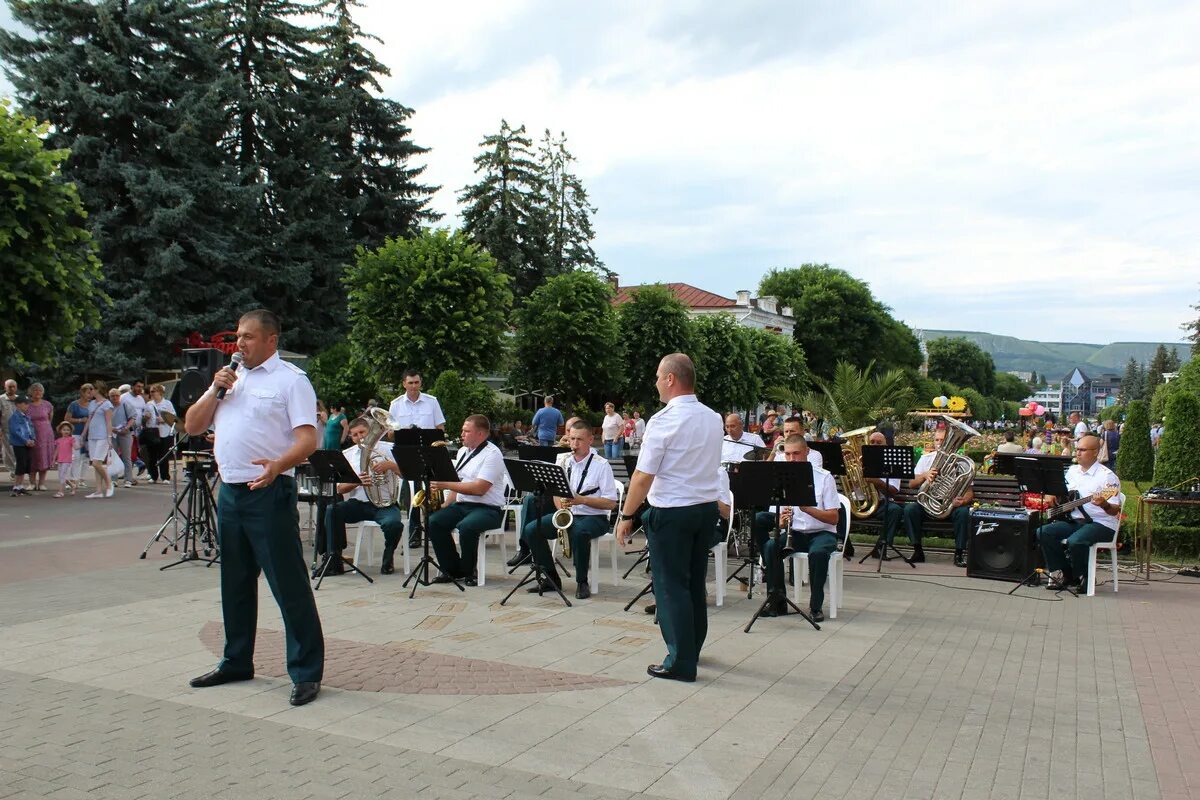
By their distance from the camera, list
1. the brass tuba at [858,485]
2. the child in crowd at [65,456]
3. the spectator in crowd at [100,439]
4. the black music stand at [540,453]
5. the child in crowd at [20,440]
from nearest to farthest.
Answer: the black music stand at [540,453]
the brass tuba at [858,485]
the child in crowd at [20,440]
the spectator in crowd at [100,439]
the child in crowd at [65,456]

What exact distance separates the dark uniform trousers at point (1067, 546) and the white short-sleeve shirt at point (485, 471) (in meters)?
5.68

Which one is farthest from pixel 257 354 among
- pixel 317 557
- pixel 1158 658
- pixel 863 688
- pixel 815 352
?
pixel 815 352

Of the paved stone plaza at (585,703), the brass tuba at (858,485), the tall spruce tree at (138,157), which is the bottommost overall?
the paved stone plaza at (585,703)

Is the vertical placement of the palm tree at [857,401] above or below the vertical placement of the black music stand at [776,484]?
above

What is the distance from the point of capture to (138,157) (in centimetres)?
3319

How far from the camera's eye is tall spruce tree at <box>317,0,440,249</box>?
130ft

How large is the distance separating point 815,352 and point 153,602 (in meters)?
72.8

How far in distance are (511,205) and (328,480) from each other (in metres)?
40.1

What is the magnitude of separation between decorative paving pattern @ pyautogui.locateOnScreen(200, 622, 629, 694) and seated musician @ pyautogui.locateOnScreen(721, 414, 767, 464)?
16.8 ft

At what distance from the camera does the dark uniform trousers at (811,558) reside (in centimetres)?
816

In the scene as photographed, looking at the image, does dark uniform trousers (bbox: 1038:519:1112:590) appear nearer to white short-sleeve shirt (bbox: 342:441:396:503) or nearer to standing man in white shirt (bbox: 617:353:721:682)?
standing man in white shirt (bbox: 617:353:721:682)

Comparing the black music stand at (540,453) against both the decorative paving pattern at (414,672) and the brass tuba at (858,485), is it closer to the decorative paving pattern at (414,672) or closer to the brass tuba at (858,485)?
the brass tuba at (858,485)

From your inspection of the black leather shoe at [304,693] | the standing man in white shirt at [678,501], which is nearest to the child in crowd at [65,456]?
the black leather shoe at [304,693]

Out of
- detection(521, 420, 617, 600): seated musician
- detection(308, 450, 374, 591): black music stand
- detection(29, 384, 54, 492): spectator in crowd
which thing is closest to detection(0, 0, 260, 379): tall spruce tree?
detection(29, 384, 54, 492): spectator in crowd
